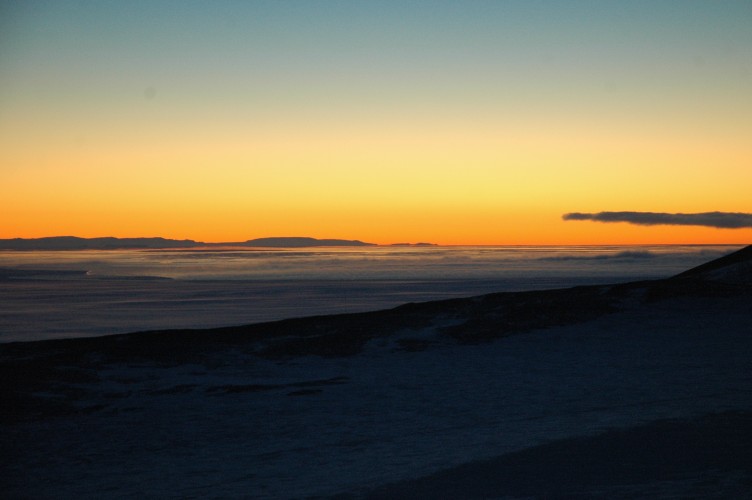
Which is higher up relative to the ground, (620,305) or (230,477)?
(620,305)

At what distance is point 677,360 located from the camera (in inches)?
468

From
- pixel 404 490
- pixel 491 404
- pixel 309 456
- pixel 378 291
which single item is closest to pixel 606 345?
pixel 491 404

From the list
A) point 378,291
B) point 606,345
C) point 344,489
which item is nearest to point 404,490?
point 344,489

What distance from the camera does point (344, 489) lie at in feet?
21.6

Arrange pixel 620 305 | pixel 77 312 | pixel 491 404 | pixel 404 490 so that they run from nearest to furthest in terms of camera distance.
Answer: pixel 404 490
pixel 491 404
pixel 620 305
pixel 77 312

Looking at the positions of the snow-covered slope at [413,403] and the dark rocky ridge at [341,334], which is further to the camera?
the dark rocky ridge at [341,334]

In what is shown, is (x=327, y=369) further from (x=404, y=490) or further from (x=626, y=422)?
(x=404, y=490)

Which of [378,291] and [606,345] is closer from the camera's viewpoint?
[606,345]

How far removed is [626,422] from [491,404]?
2.09 meters

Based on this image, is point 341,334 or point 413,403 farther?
point 341,334

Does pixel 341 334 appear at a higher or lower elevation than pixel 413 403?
higher

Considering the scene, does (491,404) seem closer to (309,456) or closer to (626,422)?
(626,422)

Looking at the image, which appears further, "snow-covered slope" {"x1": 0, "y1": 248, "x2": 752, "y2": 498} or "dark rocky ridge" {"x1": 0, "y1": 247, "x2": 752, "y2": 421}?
"dark rocky ridge" {"x1": 0, "y1": 247, "x2": 752, "y2": 421}

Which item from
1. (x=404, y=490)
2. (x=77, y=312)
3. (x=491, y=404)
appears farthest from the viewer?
(x=77, y=312)
